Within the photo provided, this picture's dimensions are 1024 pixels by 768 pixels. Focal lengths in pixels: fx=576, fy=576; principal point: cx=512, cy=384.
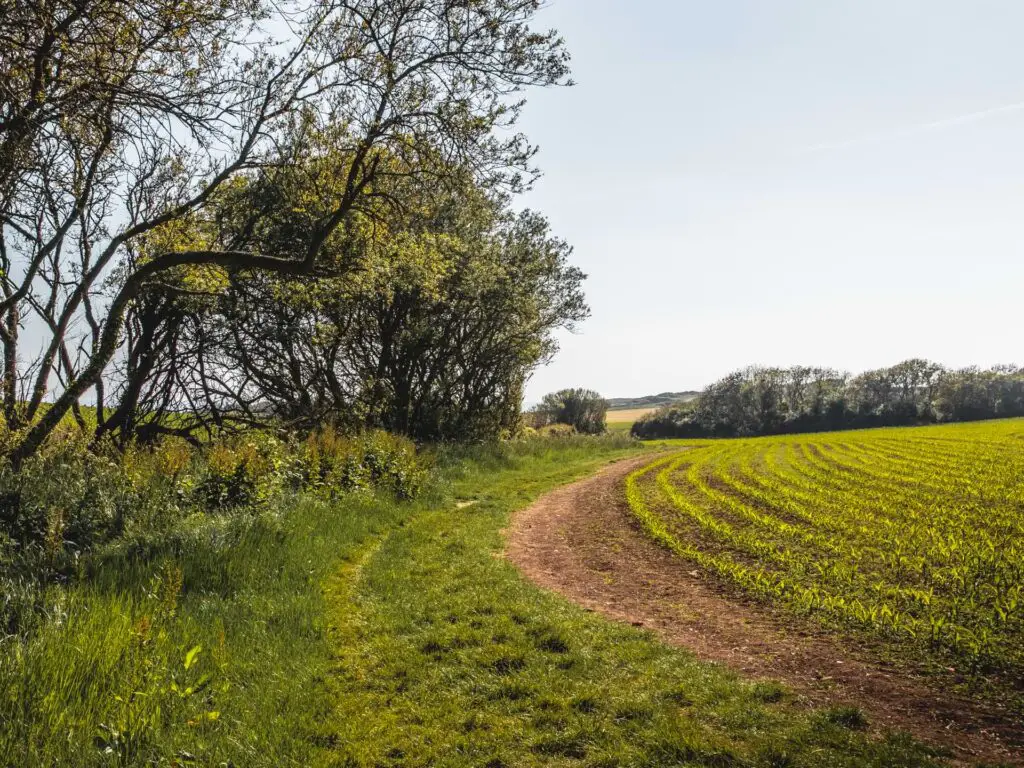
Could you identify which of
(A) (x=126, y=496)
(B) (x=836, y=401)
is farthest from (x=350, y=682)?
(B) (x=836, y=401)

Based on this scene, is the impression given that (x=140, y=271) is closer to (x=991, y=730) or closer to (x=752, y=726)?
(x=752, y=726)

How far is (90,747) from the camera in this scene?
11.9ft

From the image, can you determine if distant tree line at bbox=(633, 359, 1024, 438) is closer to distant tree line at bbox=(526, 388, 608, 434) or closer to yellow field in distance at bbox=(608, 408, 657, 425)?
yellow field in distance at bbox=(608, 408, 657, 425)

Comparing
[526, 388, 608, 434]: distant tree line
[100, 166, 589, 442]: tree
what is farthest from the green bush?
[526, 388, 608, 434]: distant tree line

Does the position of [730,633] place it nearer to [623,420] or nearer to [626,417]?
[623,420]

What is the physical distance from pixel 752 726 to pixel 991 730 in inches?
78.0

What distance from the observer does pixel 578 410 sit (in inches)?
2458

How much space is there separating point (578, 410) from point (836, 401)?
162ft

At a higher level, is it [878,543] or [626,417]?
[626,417]

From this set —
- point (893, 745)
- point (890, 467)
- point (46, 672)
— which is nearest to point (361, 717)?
point (46, 672)

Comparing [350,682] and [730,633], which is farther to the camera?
[730,633]

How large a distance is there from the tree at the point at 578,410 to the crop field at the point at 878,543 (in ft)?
122

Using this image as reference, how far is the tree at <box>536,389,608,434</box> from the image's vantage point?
61.3 m

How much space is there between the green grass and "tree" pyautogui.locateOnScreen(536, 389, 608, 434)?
52.2 meters
